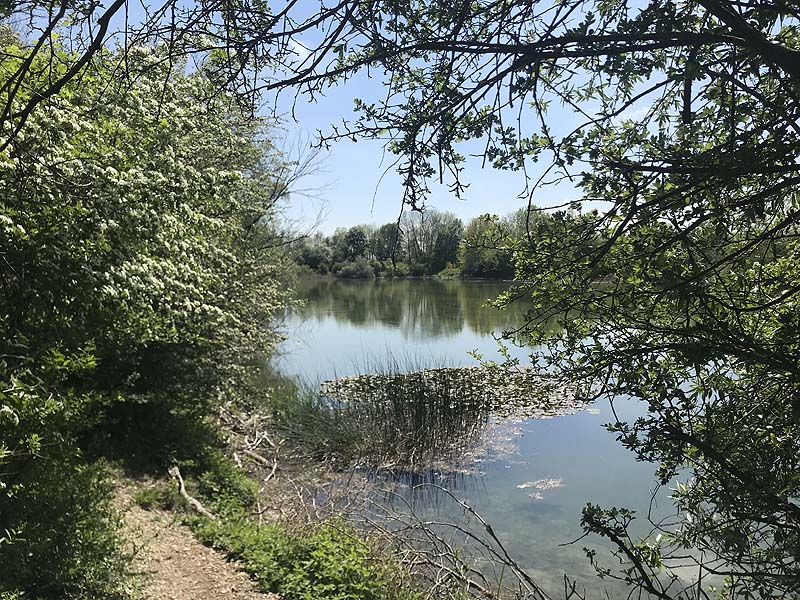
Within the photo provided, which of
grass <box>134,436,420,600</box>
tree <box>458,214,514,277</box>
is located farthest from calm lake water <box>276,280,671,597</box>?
grass <box>134,436,420,600</box>

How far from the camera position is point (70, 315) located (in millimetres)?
3660

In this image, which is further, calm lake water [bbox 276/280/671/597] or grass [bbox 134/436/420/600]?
calm lake water [bbox 276/280/671/597]

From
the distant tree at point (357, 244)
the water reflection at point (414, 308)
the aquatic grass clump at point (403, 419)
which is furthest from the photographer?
the water reflection at point (414, 308)

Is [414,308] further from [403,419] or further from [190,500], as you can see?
[190,500]

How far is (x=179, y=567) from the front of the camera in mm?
5449

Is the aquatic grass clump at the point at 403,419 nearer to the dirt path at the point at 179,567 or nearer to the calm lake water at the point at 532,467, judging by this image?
the calm lake water at the point at 532,467

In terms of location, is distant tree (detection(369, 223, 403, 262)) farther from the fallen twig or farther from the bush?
→ the fallen twig

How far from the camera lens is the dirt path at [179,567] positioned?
490cm

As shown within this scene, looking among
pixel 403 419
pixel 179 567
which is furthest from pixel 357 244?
pixel 179 567

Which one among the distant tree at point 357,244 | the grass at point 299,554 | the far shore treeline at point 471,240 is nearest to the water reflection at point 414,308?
the distant tree at point 357,244

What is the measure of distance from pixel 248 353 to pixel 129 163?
6782 millimetres

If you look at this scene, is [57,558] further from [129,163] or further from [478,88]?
[478,88]

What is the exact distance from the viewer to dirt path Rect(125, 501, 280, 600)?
4.90 m

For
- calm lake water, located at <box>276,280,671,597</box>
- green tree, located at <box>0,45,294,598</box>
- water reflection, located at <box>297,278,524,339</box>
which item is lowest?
calm lake water, located at <box>276,280,671,597</box>
